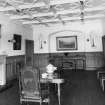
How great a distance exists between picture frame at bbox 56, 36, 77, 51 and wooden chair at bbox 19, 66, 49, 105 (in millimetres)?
6232

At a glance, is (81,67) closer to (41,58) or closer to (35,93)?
(41,58)

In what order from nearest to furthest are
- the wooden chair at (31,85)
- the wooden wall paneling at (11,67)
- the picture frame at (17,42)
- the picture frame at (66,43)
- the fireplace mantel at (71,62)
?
the wooden chair at (31,85)
the wooden wall paneling at (11,67)
the picture frame at (17,42)
the fireplace mantel at (71,62)
the picture frame at (66,43)

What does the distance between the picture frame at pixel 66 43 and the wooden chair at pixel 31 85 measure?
623 cm

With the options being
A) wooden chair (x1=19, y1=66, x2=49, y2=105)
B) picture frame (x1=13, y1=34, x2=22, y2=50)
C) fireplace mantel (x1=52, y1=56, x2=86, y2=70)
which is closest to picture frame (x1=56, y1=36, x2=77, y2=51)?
fireplace mantel (x1=52, y1=56, x2=86, y2=70)

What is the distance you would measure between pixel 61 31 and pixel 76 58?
7.66 ft

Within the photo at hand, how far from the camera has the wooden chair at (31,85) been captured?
2721 millimetres

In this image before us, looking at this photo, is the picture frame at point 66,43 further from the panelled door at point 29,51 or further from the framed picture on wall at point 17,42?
the framed picture on wall at point 17,42

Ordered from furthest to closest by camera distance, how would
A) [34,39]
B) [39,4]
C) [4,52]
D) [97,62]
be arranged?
→ [34,39], [97,62], [4,52], [39,4]

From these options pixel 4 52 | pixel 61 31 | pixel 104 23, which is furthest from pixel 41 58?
pixel 104 23

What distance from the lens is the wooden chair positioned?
8.93 feet

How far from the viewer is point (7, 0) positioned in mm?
4078

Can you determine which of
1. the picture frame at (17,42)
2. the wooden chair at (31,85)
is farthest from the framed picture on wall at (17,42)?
the wooden chair at (31,85)

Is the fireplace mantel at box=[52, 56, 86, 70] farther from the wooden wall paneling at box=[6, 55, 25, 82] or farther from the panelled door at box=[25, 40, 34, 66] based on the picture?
the wooden wall paneling at box=[6, 55, 25, 82]

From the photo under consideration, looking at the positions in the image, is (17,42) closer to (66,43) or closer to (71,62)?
(66,43)
